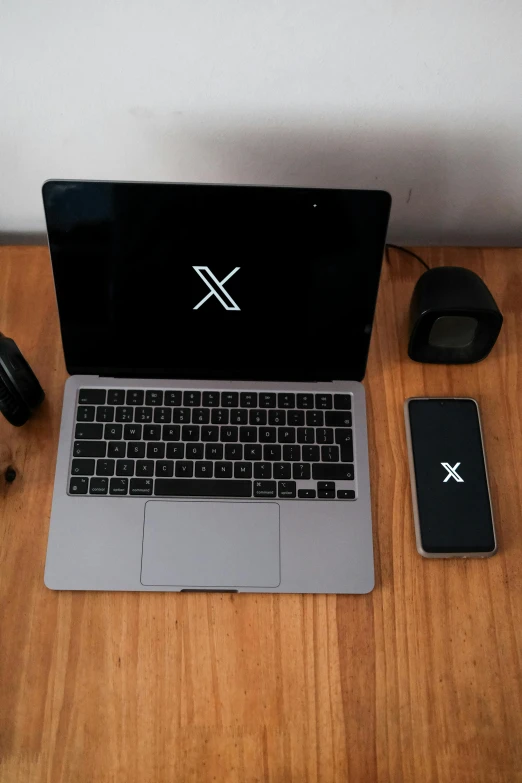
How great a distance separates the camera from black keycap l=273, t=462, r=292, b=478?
0.78 m

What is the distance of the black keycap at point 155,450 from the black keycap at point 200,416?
0.05m

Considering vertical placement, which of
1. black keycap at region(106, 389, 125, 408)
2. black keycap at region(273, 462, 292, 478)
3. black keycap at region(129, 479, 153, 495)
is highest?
black keycap at region(106, 389, 125, 408)

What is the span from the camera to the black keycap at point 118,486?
770 millimetres

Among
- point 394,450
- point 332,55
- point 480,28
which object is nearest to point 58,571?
point 394,450

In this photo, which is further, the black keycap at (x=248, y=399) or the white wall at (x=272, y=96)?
the black keycap at (x=248, y=399)

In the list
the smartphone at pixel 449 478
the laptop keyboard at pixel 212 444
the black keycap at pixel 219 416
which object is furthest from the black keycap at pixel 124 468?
the smartphone at pixel 449 478

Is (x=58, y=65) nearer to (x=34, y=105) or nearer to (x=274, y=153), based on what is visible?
(x=34, y=105)

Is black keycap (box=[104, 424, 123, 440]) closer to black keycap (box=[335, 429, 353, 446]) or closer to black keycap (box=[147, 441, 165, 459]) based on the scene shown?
black keycap (box=[147, 441, 165, 459])

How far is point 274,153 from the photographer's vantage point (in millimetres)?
843

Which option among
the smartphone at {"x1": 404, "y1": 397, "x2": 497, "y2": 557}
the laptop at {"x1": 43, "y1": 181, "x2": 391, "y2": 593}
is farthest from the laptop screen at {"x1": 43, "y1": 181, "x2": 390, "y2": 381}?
the smartphone at {"x1": 404, "y1": 397, "x2": 497, "y2": 557}

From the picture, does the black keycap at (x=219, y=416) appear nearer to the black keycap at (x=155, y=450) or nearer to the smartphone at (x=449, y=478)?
the black keycap at (x=155, y=450)

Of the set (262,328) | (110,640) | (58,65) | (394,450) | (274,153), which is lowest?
(110,640)

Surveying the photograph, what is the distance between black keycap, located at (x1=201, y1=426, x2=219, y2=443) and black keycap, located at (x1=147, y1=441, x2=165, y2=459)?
50 millimetres

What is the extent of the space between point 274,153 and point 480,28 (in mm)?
273
